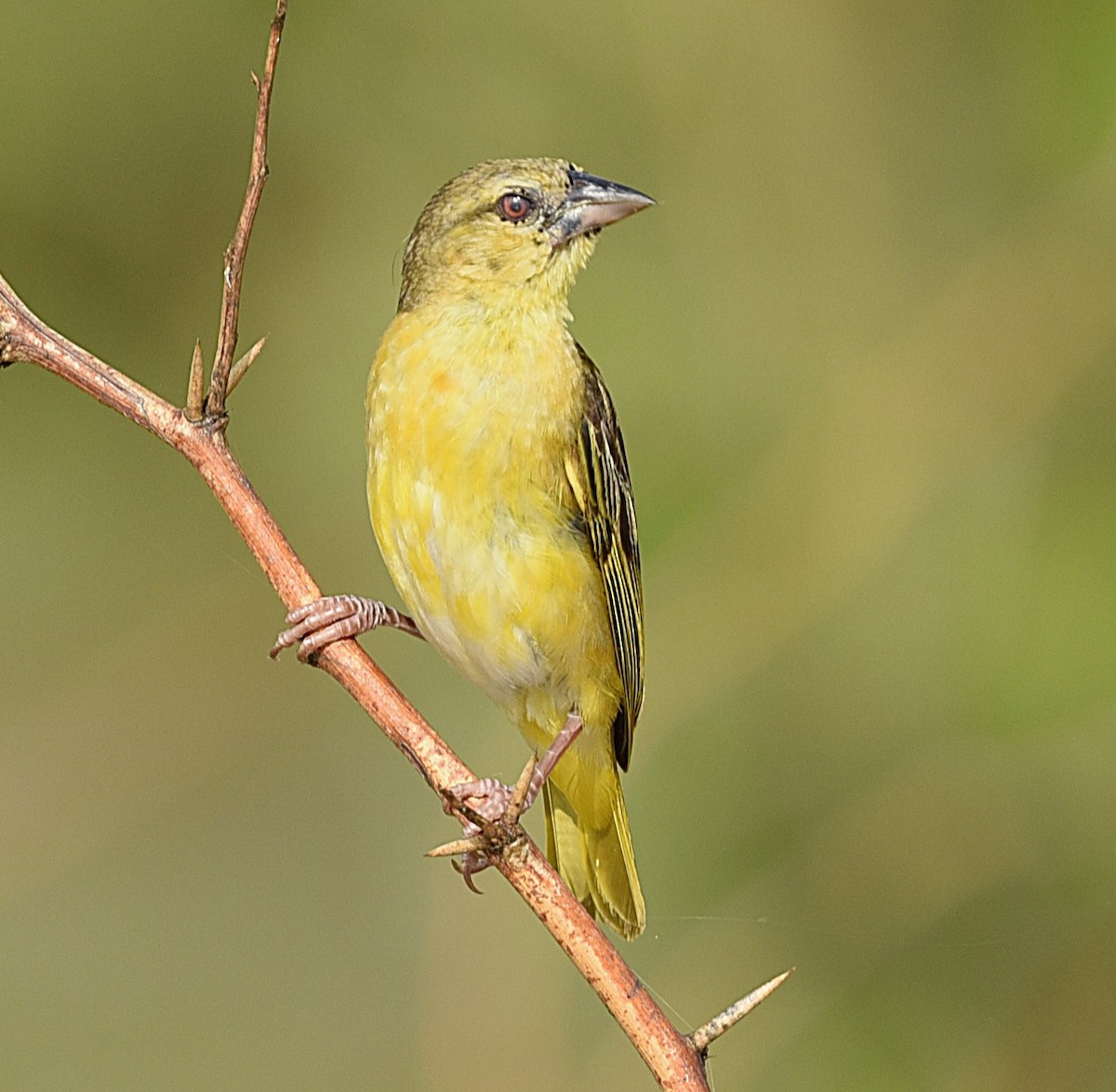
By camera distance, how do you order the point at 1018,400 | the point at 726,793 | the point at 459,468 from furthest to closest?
the point at 1018,400, the point at 726,793, the point at 459,468

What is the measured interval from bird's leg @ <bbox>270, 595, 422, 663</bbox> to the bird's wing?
0.39 m

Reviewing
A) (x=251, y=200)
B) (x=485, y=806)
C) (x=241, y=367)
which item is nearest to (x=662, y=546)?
(x=485, y=806)

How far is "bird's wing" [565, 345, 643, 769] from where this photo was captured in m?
2.60

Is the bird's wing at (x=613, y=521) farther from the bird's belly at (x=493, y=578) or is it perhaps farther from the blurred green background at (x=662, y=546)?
the blurred green background at (x=662, y=546)

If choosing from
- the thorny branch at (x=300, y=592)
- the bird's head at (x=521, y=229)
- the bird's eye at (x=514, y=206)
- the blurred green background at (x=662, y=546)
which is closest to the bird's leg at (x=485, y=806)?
the thorny branch at (x=300, y=592)

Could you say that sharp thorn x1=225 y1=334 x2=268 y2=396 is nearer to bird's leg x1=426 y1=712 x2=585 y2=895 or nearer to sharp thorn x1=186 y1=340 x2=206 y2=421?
sharp thorn x1=186 y1=340 x2=206 y2=421

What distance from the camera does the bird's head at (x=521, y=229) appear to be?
255 cm

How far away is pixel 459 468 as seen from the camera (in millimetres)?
2453

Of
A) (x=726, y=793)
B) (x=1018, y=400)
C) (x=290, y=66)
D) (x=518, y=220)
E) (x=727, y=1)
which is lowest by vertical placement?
(x=726, y=793)

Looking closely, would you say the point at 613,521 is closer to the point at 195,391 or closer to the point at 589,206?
the point at 589,206

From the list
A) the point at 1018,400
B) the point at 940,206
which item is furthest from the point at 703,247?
the point at 1018,400

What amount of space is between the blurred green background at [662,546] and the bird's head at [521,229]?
1384 millimetres

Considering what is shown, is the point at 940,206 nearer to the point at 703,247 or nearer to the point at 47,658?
the point at 703,247

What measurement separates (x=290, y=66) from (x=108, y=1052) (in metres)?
2.63
